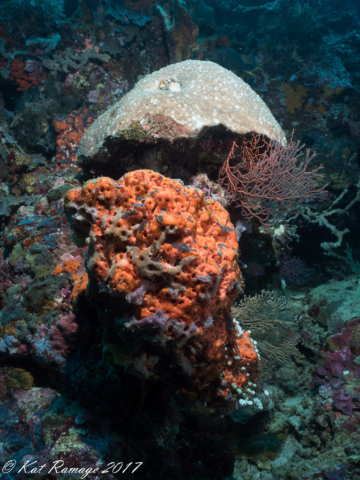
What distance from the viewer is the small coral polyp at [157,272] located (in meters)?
1.72

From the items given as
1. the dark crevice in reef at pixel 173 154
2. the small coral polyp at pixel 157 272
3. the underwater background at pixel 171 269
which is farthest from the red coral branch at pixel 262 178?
the small coral polyp at pixel 157 272

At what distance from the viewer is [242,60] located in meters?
7.93

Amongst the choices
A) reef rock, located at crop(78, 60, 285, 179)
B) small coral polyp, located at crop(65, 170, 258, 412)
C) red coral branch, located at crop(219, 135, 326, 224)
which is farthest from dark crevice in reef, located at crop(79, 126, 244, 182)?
small coral polyp, located at crop(65, 170, 258, 412)

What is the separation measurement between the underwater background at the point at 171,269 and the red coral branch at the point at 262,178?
0.04 meters

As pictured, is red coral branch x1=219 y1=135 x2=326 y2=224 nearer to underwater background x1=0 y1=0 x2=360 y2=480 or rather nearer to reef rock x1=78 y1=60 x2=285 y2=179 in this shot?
underwater background x1=0 y1=0 x2=360 y2=480

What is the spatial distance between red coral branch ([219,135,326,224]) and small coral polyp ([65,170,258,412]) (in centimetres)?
174

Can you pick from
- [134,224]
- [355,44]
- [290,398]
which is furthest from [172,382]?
[355,44]

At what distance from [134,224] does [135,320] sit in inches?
28.4

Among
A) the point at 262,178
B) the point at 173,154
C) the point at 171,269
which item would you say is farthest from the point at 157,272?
the point at 262,178

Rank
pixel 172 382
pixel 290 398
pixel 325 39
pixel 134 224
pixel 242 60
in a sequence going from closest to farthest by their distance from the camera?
pixel 134 224 → pixel 172 382 → pixel 290 398 → pixel 242 60 → pixel 325 39

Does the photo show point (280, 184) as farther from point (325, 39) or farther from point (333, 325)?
point (325, 39)

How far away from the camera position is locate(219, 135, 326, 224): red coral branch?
3566mm

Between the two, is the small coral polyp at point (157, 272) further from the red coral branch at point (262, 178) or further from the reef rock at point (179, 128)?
the red coral branch at point (262, 178)

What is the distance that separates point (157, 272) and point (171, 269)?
0.10 metres
